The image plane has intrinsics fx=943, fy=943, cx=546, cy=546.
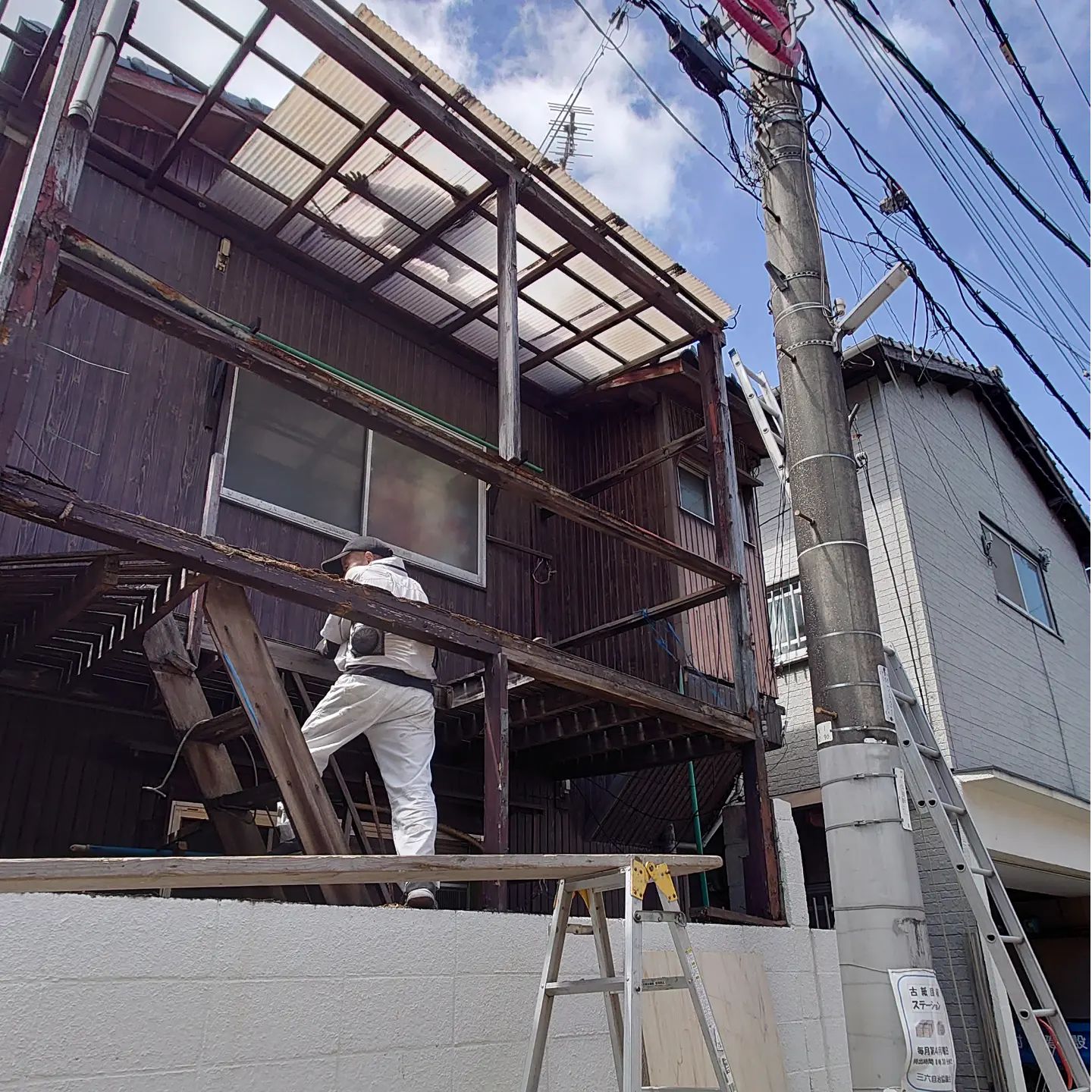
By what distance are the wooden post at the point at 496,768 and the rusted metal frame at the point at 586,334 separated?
3.73m

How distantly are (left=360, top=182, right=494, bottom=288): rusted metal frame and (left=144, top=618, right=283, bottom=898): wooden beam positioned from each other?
359cm

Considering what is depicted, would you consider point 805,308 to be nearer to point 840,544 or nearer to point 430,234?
point 840,544

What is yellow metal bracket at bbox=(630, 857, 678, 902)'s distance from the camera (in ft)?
10.8

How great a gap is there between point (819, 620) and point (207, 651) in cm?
356

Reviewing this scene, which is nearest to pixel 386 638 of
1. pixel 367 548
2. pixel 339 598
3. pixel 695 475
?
pixel 339 598

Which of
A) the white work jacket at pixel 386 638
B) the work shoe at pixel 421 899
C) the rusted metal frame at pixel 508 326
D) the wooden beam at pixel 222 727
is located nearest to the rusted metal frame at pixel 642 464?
the rusted metal frame at pixel 508 326

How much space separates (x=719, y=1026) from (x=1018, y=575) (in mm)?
11768

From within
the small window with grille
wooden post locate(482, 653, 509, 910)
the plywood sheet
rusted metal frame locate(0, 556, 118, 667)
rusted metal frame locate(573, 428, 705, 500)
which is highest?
the small window with grille

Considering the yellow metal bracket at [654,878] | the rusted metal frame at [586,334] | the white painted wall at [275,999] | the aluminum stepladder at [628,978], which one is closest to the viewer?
the white painted wall at [275,999]

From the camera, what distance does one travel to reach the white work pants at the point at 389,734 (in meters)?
4.57

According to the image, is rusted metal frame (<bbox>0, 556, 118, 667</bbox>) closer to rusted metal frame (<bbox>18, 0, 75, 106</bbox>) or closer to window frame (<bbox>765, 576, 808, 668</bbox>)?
rusted metal frame (<bbox>18, 0, 75, 106</bbox>)

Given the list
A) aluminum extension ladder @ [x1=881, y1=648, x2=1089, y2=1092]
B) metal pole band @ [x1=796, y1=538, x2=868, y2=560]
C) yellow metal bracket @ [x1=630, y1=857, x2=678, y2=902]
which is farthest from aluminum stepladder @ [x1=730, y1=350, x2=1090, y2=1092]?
yellow metal bracket @ [x1=630, y1=857, x2=678, y2=902]

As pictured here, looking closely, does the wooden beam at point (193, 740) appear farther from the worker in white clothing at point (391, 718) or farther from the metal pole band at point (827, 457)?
the metal pole band at point (827, 457)

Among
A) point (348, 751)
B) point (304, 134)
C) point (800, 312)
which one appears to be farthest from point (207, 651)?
point (800, 312)
